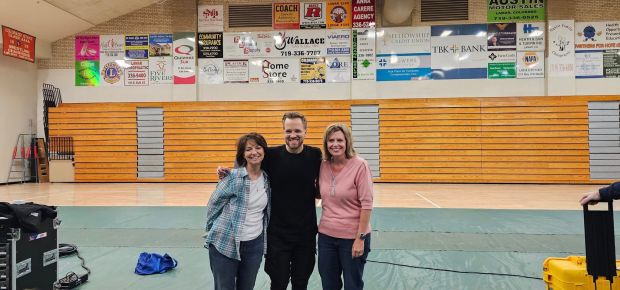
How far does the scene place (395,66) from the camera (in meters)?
13.0

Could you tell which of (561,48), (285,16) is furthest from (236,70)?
(561,48)

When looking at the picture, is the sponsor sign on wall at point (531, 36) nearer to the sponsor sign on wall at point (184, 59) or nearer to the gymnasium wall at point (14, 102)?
the sponsor sign on wall at point (184, 59)

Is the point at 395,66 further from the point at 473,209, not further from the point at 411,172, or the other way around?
the point at 473,209

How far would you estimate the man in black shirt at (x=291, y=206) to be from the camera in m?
2.47

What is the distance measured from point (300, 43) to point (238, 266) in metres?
11.8

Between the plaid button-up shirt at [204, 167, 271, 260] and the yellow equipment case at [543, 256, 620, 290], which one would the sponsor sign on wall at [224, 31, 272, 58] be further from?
the yellow equipment case at [543, 256, 620, 290]

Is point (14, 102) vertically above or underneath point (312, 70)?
underneath

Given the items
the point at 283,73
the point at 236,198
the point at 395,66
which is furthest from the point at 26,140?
the point at 236,198

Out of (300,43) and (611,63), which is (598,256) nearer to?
(300,43)

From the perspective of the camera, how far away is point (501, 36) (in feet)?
41.8

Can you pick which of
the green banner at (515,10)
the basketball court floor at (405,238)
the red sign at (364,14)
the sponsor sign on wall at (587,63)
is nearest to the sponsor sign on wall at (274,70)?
the red sign at (364,14)

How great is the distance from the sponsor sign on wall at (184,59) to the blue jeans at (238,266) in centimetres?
1203

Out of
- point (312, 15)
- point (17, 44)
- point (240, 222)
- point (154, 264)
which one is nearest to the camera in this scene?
point (240, 222)

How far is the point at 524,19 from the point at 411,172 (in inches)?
257
